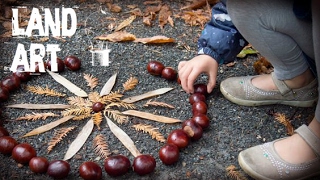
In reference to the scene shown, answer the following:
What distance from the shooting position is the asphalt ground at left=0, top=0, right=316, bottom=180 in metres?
1.58

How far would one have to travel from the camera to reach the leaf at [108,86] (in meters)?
1.92

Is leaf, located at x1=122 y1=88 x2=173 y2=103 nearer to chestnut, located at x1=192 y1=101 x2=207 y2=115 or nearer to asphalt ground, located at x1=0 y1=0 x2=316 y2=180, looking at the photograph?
asphalt ground, located at x1=0 y1=0 x2=316 y2=180

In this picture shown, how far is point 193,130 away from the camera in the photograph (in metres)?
1.65

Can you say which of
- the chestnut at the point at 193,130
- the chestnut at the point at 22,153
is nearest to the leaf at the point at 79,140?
the chestnut at the point at 22,153

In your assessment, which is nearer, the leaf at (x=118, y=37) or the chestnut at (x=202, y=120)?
the chestnut at (x=202, y=120)

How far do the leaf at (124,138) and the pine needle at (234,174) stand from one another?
1.09 ft

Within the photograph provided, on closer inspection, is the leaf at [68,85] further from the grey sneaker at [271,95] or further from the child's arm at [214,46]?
the grey sneaker at [271,95]

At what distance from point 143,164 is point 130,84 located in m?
0.54

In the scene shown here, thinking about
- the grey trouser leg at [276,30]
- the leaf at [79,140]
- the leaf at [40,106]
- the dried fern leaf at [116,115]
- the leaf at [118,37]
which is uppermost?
the grey trouser leg at [276,30]

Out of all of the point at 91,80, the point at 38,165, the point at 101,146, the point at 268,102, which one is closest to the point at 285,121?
the point at 268,102

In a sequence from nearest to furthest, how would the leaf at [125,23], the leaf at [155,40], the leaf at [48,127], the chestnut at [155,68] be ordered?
the leaf at [48,127] < the chestnut at [155,68] < the leaf at [155,40] < the leaf at [125,23]

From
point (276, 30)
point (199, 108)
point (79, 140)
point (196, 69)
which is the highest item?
point (276, 30)

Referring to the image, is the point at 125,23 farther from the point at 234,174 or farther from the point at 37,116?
the point at 234,174

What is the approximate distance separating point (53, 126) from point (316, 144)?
38.5 inches
